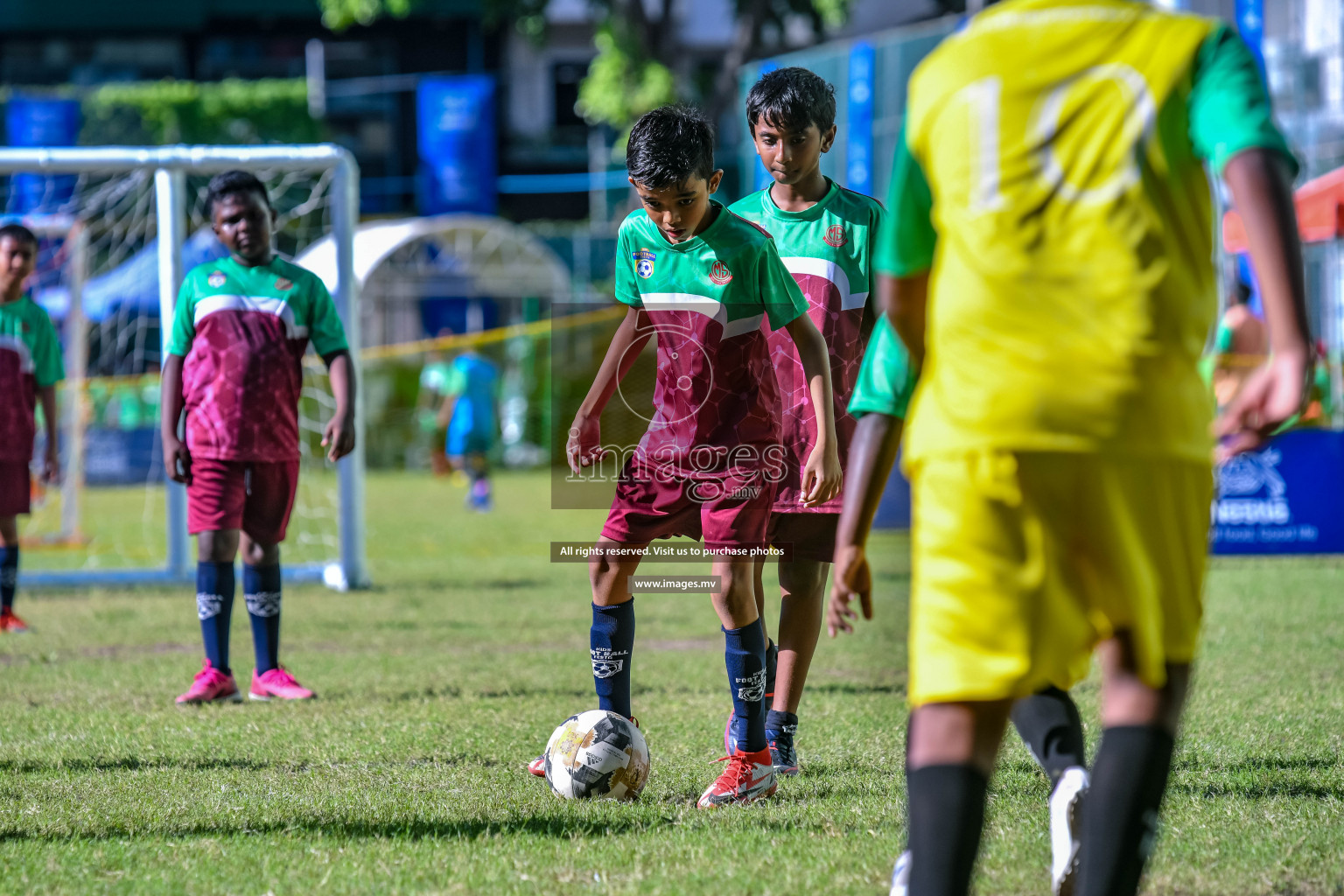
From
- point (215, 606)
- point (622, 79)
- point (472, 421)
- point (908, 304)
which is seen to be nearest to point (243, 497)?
point (215, 606)

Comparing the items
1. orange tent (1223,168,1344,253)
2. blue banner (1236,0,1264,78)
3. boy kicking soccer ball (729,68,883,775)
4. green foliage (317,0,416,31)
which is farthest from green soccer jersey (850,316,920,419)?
green foliage (317,0,416,31)

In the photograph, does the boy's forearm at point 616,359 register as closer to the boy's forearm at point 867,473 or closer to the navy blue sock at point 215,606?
the boy's forearm at point 867,473

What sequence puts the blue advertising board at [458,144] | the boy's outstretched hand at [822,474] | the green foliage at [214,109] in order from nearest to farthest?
the boy's outstretched hand at [822,474]
the blue advertising board at [458,144]
the green foliage at [214,109]

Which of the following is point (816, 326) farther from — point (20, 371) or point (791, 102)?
point (20, 371)

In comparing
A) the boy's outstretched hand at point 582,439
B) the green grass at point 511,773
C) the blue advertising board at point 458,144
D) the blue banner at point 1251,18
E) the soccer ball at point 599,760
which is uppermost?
the blue advertising board at point 458,144

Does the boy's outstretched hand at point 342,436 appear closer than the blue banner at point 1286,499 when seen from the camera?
Yes

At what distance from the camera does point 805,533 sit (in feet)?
14.1

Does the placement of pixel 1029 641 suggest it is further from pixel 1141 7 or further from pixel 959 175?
pixel 1141 7

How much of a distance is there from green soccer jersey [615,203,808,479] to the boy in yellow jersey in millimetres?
1717

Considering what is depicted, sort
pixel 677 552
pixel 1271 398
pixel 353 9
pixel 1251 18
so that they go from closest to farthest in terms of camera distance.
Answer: pixel 1271 398
pixel 677 552
pixel 1251 18
pixel 353 9

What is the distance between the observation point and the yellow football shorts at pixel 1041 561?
2.12 m

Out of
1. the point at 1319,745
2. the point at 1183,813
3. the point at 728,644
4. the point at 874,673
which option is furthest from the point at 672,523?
the point at 874,673

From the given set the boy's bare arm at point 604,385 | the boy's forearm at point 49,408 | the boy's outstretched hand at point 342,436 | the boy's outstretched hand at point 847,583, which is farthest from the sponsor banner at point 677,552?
the boy's forearm at point 49,408

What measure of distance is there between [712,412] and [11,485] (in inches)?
218
